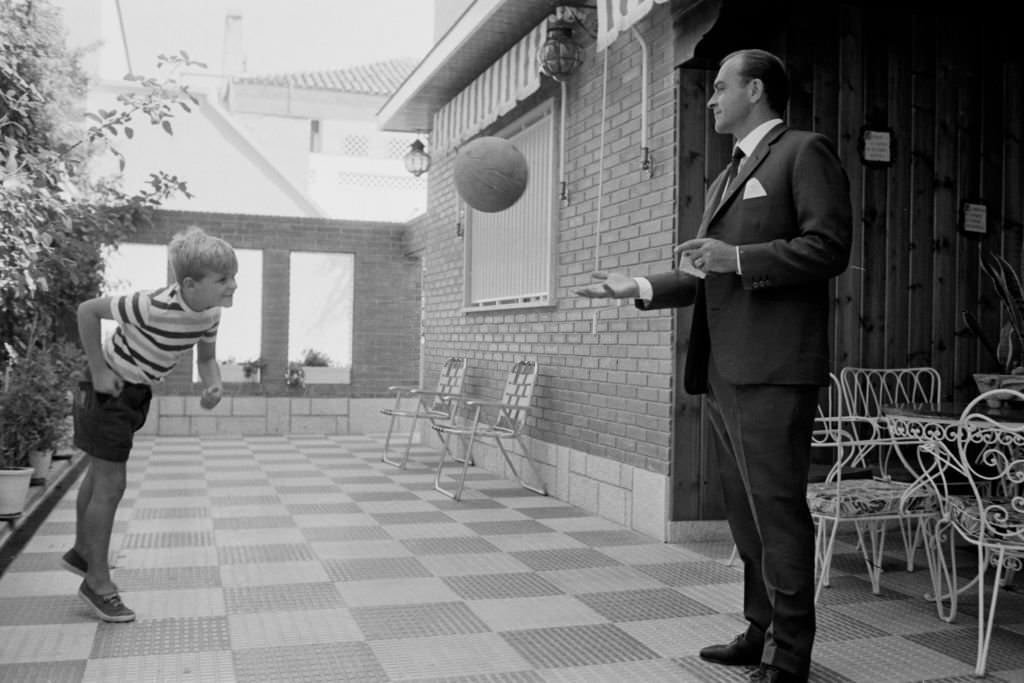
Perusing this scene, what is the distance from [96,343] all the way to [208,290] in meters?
0.37

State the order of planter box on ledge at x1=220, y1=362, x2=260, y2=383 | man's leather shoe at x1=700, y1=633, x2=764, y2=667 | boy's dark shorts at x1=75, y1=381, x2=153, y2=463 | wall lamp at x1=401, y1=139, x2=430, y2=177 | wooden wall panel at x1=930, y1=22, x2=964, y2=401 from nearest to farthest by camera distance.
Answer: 1. man's leather shoe at x1=700, y1=633, x2=764, y2=667
2. boy's dark shorts at x1=75, y1=381, x2=153, y2=463
3. wooden wall panel at x1=930, y1=22, x2=964, y2=401
4. wall lamp at x1=401, y1=139, x2=430, y2=177
5. planter box on ledge at x1=220, y1=362, x2=260, y2=383

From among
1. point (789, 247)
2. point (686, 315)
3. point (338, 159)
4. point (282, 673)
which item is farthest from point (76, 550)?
point (338, 159)

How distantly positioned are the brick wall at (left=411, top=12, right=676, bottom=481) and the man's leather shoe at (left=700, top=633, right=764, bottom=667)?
194 centimetres

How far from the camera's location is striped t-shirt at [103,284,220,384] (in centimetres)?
305

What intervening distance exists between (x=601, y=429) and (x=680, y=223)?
1.38 m

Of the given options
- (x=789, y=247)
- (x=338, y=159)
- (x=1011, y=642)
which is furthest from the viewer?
(x=338, y=159)

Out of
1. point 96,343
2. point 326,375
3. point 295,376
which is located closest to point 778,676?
point 96,343

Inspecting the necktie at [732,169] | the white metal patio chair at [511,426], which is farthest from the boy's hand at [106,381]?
the white metal patio chair at [511,426]

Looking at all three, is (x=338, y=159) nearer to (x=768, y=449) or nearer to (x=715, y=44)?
(x=715, y=44)

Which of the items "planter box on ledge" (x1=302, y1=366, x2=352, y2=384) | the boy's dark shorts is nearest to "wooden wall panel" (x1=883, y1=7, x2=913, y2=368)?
the boy's dark shorts

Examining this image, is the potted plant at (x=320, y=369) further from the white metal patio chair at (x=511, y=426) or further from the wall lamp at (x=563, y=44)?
the wall lamp at (x=563, y=44)

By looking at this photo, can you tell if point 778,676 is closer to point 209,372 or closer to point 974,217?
point 209,372

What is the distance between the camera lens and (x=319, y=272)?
1086 centimetres

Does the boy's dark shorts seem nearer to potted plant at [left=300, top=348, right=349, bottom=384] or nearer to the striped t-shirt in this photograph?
the striped t-shirt
